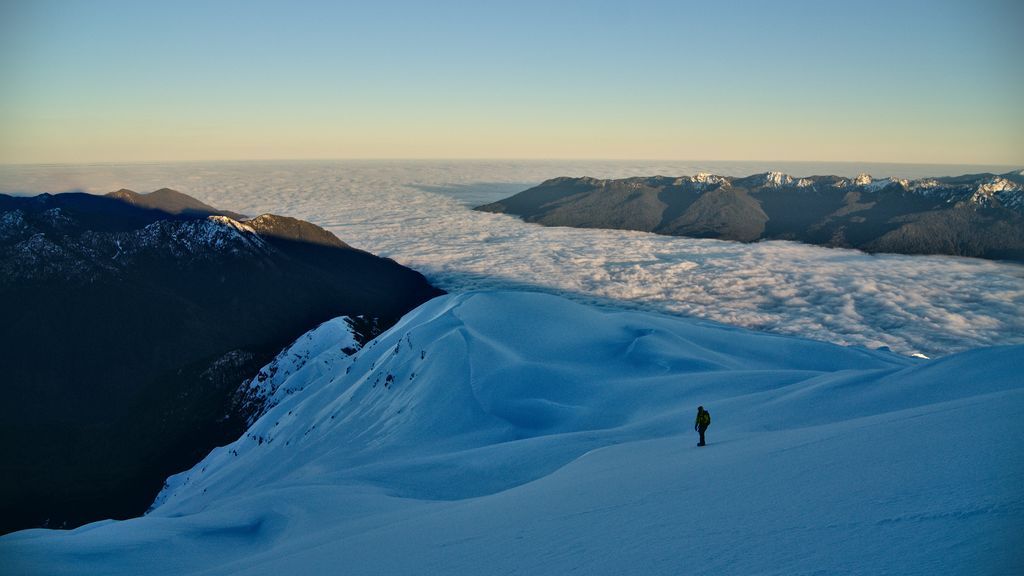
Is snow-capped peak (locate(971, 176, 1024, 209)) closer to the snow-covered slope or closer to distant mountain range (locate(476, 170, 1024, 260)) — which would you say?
distant mountain range (locate(476, 170, 1024, 260))

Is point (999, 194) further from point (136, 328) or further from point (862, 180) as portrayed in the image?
point (136, 328)

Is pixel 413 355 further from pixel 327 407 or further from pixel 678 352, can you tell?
pixel 678 352

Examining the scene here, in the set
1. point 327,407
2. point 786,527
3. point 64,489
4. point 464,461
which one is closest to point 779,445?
point 786,527

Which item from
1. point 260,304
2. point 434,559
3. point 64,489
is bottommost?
point 64,489

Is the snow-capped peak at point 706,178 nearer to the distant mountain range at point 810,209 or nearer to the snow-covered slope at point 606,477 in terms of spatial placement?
the distant mountain range at point 810,209

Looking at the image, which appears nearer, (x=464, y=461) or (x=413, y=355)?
(x=464, y=461)

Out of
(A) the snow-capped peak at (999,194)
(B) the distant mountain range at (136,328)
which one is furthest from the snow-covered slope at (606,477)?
(A) the snow-capped peak at (999,194)

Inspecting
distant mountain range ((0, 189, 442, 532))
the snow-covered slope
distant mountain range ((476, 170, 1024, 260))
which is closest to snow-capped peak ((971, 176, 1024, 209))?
distant mountain range ((476, 170, 1024, 260))

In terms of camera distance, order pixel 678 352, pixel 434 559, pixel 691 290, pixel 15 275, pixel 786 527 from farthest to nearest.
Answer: pixel 691 290
pixel 15 275
pixel 678 352
pixel 434 559
pixel 786 527
